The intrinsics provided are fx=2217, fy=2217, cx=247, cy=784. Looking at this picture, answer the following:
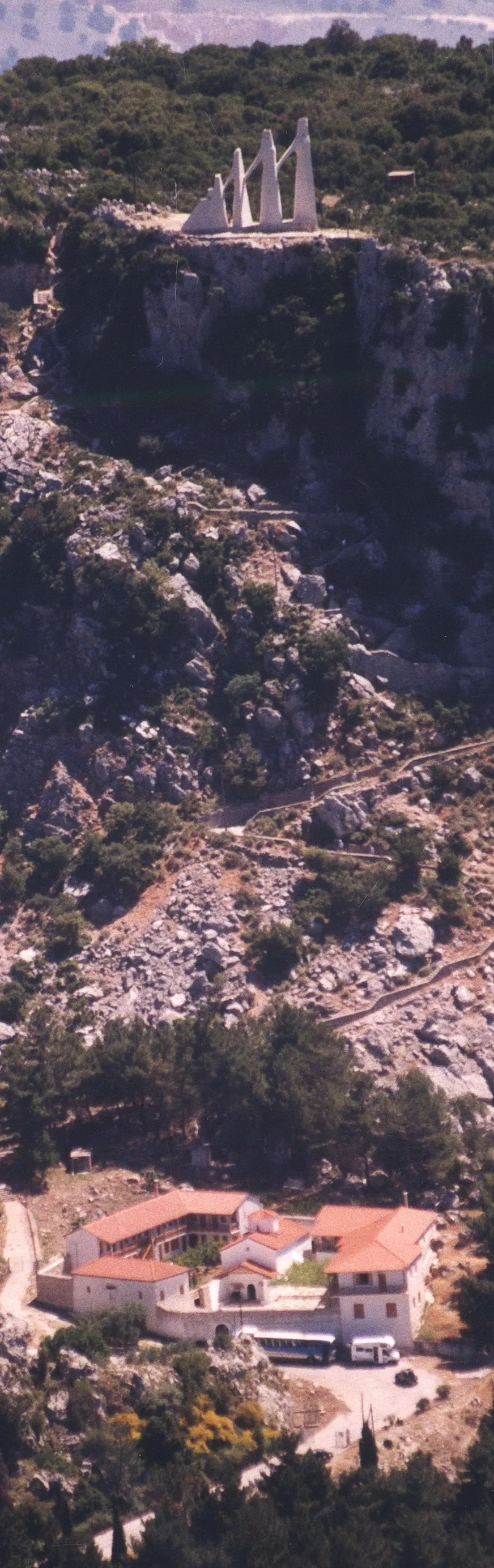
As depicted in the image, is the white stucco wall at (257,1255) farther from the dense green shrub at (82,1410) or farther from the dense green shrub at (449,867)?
the dense green shrub at (449,867)

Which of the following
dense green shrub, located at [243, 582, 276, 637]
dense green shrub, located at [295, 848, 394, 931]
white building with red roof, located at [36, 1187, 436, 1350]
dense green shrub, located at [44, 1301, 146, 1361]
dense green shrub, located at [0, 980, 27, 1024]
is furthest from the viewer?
dense green shrub, located at [243, 582, 276, 637]

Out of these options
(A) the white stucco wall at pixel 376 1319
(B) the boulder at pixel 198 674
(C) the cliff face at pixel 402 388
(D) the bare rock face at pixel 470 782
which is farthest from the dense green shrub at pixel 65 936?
(A) the white stucco wall at pixel 376 1319

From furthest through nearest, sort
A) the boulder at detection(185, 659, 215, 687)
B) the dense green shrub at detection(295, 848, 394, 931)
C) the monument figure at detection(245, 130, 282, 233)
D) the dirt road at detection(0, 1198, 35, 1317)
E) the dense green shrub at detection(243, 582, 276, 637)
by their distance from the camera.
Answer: the monument figure at detection(245, 130, 282, 233) → the dense green shrub at detection(243, 582, 276, 637) → the boulder at detection(185, 659, 215, 687) → the dense green shrub at detection(295, 848, 394, 931) → the dirt road at detection(0, 1198, 35, 1317)

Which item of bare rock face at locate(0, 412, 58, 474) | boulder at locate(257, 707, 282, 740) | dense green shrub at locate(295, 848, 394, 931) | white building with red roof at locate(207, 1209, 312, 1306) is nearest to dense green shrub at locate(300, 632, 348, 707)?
boulder at locate(257, 707, 282, 740)

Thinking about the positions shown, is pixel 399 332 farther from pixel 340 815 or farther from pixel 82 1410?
pixel 82 1410

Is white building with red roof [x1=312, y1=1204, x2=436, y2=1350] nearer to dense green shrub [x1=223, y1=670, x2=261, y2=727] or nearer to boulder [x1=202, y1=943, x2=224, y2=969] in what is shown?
boulder [x1=202, y1=943, x2=224, y2=969]

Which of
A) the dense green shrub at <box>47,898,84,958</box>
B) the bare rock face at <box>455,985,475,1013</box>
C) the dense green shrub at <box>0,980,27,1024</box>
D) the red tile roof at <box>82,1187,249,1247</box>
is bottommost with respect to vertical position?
the red tile roof at <box>82,1187,249,1247</box>
